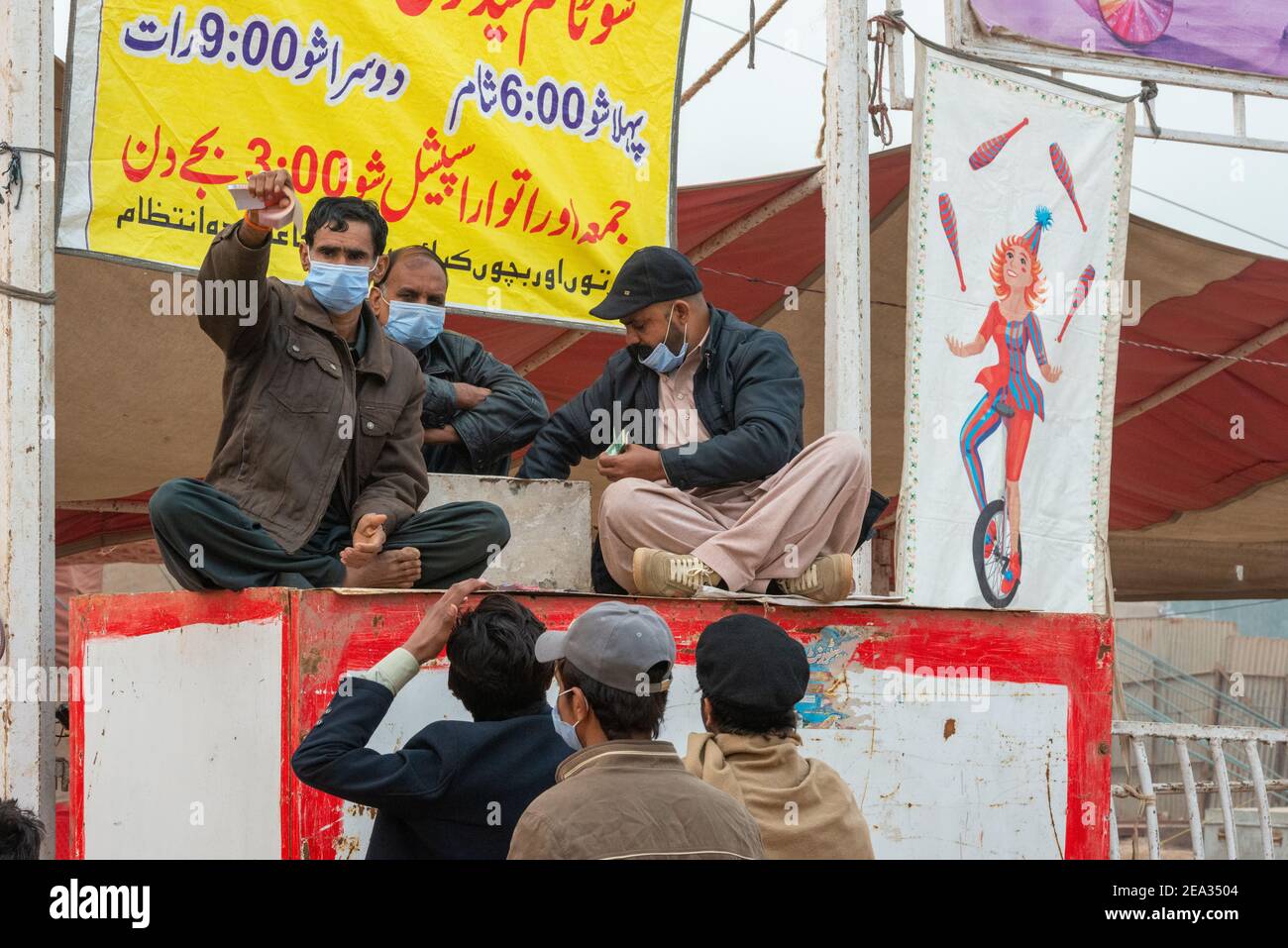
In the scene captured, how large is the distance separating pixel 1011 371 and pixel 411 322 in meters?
2.54

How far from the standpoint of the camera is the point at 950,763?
357cm

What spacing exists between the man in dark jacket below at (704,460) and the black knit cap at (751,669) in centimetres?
111

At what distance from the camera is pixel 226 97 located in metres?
4.59

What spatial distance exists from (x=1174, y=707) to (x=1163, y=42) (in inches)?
377

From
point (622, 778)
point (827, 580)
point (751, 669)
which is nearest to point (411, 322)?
point (827, 580)

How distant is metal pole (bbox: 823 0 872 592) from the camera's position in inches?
215

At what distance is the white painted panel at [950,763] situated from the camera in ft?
11.3

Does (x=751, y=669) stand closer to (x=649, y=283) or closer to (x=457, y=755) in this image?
(x=457, y=755)

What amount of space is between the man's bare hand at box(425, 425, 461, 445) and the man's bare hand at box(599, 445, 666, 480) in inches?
20.4

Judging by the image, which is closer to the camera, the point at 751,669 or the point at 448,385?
the point at 751,669

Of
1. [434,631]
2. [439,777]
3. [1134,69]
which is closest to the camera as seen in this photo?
[439,777]

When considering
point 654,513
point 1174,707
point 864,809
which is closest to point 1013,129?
point 654,513

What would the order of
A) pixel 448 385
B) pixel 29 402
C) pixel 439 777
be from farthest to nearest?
pixel 448 385 < pixel 29 402 < pixel 439 777

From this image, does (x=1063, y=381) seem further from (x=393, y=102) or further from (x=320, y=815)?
(x=320, y=815)
